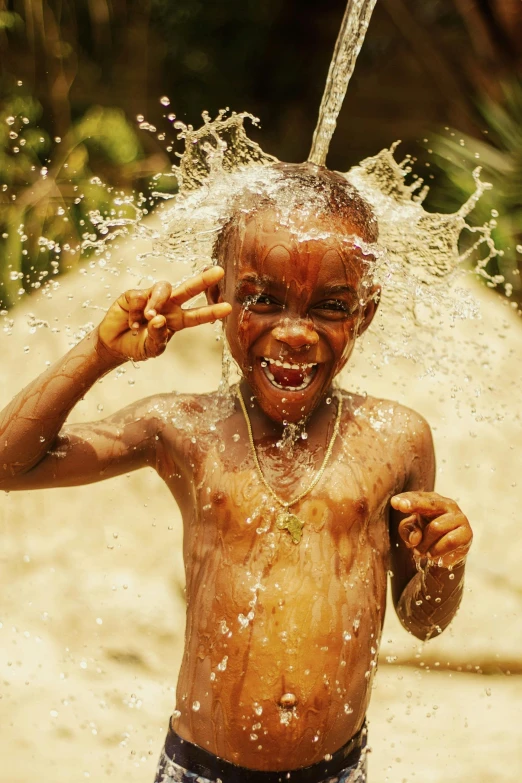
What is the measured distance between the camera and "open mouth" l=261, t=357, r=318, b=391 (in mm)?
1887

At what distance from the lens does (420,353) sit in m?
3.00

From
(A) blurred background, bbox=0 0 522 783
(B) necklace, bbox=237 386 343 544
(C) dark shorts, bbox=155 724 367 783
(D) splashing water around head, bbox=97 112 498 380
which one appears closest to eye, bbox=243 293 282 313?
(D) splashing water around head, bbox=97 112 498 380

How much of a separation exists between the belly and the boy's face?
0.33m

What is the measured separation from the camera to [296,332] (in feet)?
5.96

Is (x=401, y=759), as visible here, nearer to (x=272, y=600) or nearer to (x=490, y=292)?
(x=272, y=600)

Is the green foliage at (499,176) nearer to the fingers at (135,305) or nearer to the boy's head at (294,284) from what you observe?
the boy's head at (294,284)

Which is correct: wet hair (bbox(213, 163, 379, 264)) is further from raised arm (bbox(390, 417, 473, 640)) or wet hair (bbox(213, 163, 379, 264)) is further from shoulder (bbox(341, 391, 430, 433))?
raised arm (bbox(390, 417, 473, 640))

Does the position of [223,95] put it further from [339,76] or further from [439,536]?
[439,536]

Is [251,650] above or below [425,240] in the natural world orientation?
below

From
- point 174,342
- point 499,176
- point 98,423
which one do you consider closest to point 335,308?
point 98,423

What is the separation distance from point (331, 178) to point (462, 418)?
2.03 metres

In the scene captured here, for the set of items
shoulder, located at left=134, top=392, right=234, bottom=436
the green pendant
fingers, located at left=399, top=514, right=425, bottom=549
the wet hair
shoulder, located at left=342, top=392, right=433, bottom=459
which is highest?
the wet hair

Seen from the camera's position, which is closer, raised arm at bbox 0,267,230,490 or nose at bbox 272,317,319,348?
raised arm at bbox 0,267,230,490

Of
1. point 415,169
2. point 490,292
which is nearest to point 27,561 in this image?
point 490,292
